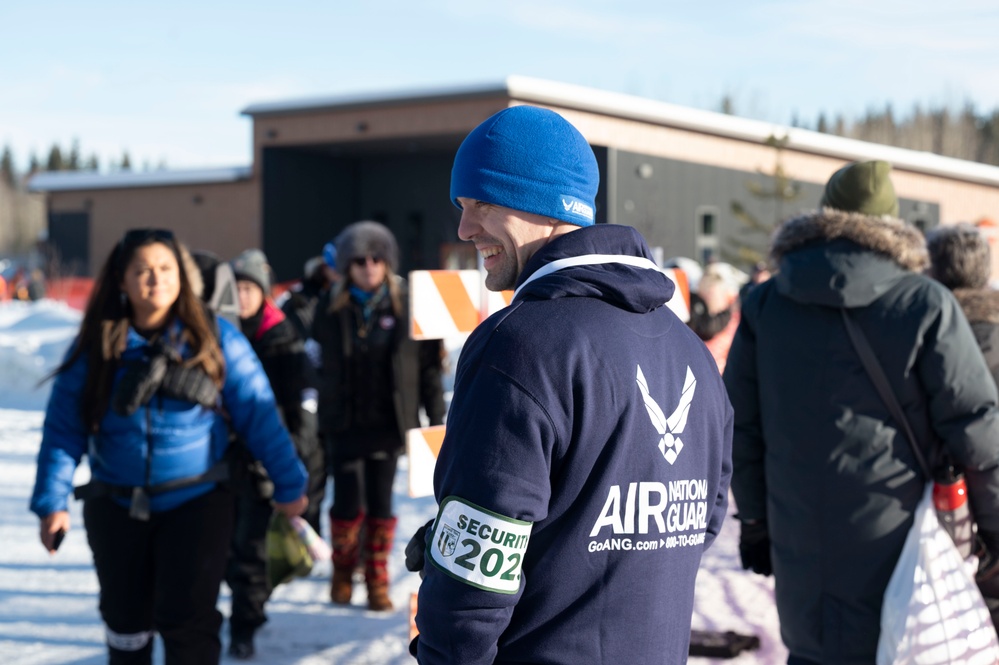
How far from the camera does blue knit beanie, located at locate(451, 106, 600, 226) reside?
1876mm

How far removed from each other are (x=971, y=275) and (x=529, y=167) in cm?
256

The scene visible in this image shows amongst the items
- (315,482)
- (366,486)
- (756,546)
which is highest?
(756,546)

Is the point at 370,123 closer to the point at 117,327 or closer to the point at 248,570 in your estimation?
the point at 248,570

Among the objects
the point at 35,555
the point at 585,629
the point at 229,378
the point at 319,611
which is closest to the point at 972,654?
the point at 585,629

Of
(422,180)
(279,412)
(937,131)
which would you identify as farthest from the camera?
(937,131)

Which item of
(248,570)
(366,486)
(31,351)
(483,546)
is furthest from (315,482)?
(31,351)

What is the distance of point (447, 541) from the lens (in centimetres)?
167

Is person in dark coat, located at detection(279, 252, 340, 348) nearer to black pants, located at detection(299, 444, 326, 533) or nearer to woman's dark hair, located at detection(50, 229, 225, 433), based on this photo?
black pants, located at detection(299, 444, 326, 533)

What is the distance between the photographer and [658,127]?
24422mm

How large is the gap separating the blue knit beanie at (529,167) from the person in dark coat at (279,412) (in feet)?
10.9

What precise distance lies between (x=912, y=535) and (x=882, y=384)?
0.47 meters

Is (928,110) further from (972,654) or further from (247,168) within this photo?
(972,654)

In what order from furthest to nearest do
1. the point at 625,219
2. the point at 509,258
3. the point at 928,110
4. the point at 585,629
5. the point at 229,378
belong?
the point at 928,110 < the point at 625,219 < the point at 229,378 < the point at 509,258 < the point at 585,629

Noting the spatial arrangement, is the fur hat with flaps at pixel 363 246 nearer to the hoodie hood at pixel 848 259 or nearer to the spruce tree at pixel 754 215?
the hoodie hood at pixel 848 259
